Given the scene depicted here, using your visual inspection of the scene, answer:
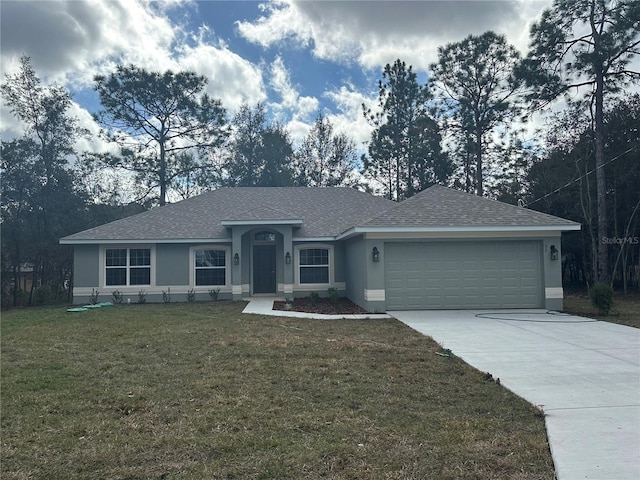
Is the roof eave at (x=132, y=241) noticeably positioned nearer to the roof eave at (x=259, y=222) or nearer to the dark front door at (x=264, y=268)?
the roof eave at (x=259, y=222)

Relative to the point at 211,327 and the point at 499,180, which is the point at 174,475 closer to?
the point at 211,327

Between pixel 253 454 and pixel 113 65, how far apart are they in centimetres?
2683

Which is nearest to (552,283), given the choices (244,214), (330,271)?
(330,271)

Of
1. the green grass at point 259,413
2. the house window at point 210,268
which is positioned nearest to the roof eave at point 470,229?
the green grass at point 259,413

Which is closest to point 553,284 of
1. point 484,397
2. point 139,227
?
point 484,397

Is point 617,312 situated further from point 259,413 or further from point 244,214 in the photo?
point 244,214

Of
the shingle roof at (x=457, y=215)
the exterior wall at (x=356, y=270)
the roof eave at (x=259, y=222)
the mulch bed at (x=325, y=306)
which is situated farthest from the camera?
the roof eave at (x=259, y=222)

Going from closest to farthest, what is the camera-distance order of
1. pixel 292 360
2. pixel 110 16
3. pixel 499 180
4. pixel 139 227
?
pixel 292 360
pixel 110 16
pixel 139 227
pixel 499 180

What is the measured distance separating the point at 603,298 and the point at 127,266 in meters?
15.5

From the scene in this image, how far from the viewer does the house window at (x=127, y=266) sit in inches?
632

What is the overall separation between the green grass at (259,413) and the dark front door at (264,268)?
28.7ft

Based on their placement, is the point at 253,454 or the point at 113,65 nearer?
the point at 253,454

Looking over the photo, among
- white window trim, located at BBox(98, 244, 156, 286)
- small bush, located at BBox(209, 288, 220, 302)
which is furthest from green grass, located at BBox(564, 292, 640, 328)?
white window trim, located at BBox(98, 244, 156, 286)

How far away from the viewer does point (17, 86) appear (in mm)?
19062
